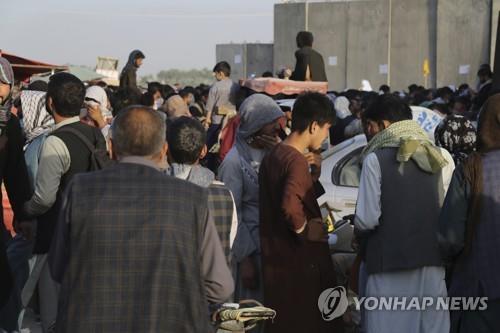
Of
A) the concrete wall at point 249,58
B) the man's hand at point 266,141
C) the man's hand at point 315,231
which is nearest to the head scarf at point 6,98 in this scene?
the man's hand at point 266,141

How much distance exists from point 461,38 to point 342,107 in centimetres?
1695

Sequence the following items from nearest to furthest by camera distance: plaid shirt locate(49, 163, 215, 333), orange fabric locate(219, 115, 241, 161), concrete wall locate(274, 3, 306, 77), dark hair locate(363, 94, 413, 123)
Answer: plaid shirt locate(49, 163, 215, 333) < dark hair locate(363, 94, 413, 123) < orange fabric locate(219, 115, 241, 161) < concrete wall locate(274, 3, 306, 77)

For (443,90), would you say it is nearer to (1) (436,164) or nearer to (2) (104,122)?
(2) (104,122)

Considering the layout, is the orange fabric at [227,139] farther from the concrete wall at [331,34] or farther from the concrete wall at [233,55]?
the concrete wall at [233,55]

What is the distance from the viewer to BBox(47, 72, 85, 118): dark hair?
6.49 m

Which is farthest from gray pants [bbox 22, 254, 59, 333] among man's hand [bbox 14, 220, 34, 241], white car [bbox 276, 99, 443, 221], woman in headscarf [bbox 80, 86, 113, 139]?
white car [bbox 276, 99, 443, 221]

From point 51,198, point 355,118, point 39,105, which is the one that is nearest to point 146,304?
point 51,198

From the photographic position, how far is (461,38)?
30094mm

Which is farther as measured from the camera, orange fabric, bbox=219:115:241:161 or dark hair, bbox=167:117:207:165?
orange fabric, bbox=219:115:241:161

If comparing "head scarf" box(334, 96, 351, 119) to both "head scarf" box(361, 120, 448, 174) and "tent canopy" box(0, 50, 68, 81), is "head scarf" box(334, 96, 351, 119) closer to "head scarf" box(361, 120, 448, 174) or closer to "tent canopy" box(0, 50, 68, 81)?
"tent canopy" box(0, 50, 68, 81)

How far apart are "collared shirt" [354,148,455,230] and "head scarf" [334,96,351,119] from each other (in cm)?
810

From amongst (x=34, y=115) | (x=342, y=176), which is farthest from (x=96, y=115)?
(x=342, y=176)

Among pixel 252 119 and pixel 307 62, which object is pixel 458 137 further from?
pixel 307 62

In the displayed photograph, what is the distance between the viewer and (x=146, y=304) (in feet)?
12.9
